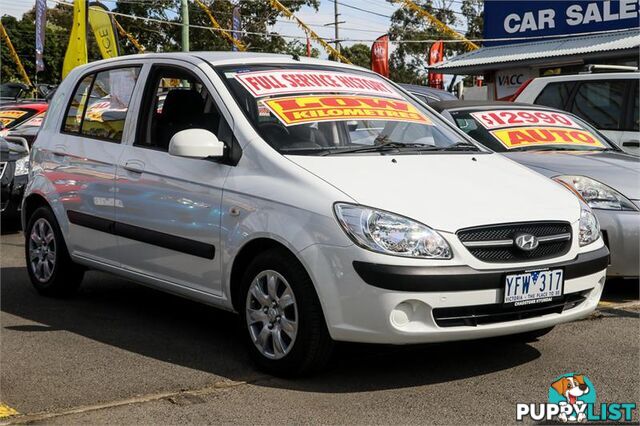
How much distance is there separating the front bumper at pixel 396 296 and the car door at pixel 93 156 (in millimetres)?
1972

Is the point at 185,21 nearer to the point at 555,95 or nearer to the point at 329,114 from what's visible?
the point at 555,95

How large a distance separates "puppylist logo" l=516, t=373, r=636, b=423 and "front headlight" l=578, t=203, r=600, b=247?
0.78 meters

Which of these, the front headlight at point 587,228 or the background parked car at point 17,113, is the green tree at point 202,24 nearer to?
the background parked car at point 17,113

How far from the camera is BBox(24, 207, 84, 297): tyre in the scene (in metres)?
6.27

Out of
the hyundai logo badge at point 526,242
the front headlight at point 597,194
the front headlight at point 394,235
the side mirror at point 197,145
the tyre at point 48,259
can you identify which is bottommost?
the tyre at point 48,259

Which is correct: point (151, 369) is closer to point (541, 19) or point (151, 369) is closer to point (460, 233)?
point (460, 233)

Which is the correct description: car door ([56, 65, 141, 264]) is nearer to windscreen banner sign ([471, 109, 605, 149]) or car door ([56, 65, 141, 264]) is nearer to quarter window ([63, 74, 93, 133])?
quarter window ([63, 74, 93, 133])

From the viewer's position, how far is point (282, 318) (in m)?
4.39

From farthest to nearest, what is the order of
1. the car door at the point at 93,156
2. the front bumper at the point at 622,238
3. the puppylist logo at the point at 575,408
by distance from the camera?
the front bumper at the point at 622,238 → the car door at the point at 93,156 → the puppylist logo at the point at 575,408

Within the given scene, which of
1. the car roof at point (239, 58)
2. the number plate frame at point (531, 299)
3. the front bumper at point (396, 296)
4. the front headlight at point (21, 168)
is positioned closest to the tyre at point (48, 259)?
the car roof at point (239, 58)

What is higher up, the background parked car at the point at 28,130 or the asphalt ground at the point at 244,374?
the background parked car at the point at 28,130

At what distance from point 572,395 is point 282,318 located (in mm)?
1434

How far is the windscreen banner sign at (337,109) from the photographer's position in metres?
4.94

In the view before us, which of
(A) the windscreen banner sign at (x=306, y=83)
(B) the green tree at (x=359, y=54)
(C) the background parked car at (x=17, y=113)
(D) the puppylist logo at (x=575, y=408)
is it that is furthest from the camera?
(B) the green tree at (x=359, y=54)
